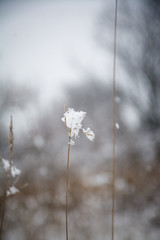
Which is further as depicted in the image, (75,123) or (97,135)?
(97,135)

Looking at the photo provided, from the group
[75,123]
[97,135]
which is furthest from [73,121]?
[97,135]

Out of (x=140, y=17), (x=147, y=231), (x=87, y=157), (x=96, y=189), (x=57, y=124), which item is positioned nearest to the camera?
(x=147, y=231)

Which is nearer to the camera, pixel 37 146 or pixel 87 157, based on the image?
pixel 37 146

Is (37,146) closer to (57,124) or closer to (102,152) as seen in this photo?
(102,152)

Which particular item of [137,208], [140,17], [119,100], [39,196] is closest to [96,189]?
[137,208]

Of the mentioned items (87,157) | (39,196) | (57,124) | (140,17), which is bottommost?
(39,196)

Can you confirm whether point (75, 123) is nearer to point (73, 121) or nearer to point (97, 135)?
point (73, 121)

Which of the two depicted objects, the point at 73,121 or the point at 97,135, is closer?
the point at 73,121

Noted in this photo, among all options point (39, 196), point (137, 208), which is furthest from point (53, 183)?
point (137, 208)

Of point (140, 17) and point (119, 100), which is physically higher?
point (140, 17)

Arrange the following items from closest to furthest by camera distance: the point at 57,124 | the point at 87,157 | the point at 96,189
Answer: the point at 96,189, the point at 87,157, the point at 57,124

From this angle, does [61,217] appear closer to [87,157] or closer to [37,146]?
[37,146]
